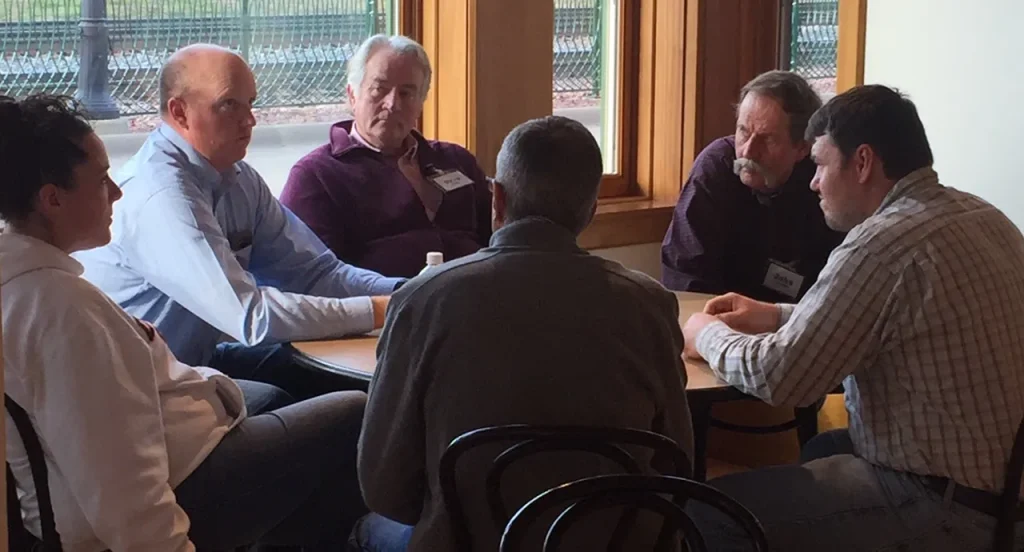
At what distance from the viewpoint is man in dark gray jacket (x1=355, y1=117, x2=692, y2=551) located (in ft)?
5.35

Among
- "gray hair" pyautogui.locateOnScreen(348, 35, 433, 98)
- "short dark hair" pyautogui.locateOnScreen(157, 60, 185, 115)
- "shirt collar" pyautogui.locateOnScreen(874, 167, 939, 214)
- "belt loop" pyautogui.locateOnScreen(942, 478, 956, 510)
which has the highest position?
"gray hair" pyautogui.locateOnScreen(348, 35, 433, 98)

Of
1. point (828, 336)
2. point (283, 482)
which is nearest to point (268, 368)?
point (283, 482)

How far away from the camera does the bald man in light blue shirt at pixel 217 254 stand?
250 centimetres

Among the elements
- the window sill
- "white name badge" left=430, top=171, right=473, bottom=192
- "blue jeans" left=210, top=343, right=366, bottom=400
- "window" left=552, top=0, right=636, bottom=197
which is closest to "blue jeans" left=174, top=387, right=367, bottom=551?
"blue jeans" left=210, top=343, right=366, bottom=400

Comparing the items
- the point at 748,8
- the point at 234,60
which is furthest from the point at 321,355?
the point at 748,8

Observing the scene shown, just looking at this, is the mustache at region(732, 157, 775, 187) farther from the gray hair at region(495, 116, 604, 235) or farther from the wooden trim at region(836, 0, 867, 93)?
the gray hair at region(495, 116, 604, 235)

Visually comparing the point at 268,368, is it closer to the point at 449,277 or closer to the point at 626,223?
the point at 449,277

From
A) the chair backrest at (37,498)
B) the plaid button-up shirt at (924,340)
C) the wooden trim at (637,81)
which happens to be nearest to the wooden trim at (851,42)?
the wooden trim at (637,81)

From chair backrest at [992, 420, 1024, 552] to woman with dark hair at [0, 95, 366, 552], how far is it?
120 cm

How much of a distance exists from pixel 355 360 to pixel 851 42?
2207 millimetres

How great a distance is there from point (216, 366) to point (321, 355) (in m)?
0.59

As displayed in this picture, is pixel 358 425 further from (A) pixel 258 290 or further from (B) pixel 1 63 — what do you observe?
(B) pixel 1 63

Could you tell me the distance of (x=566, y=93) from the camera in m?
4.27

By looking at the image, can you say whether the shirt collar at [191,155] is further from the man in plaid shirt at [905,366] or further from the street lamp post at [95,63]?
the man in plaid shirt at [905,366]
